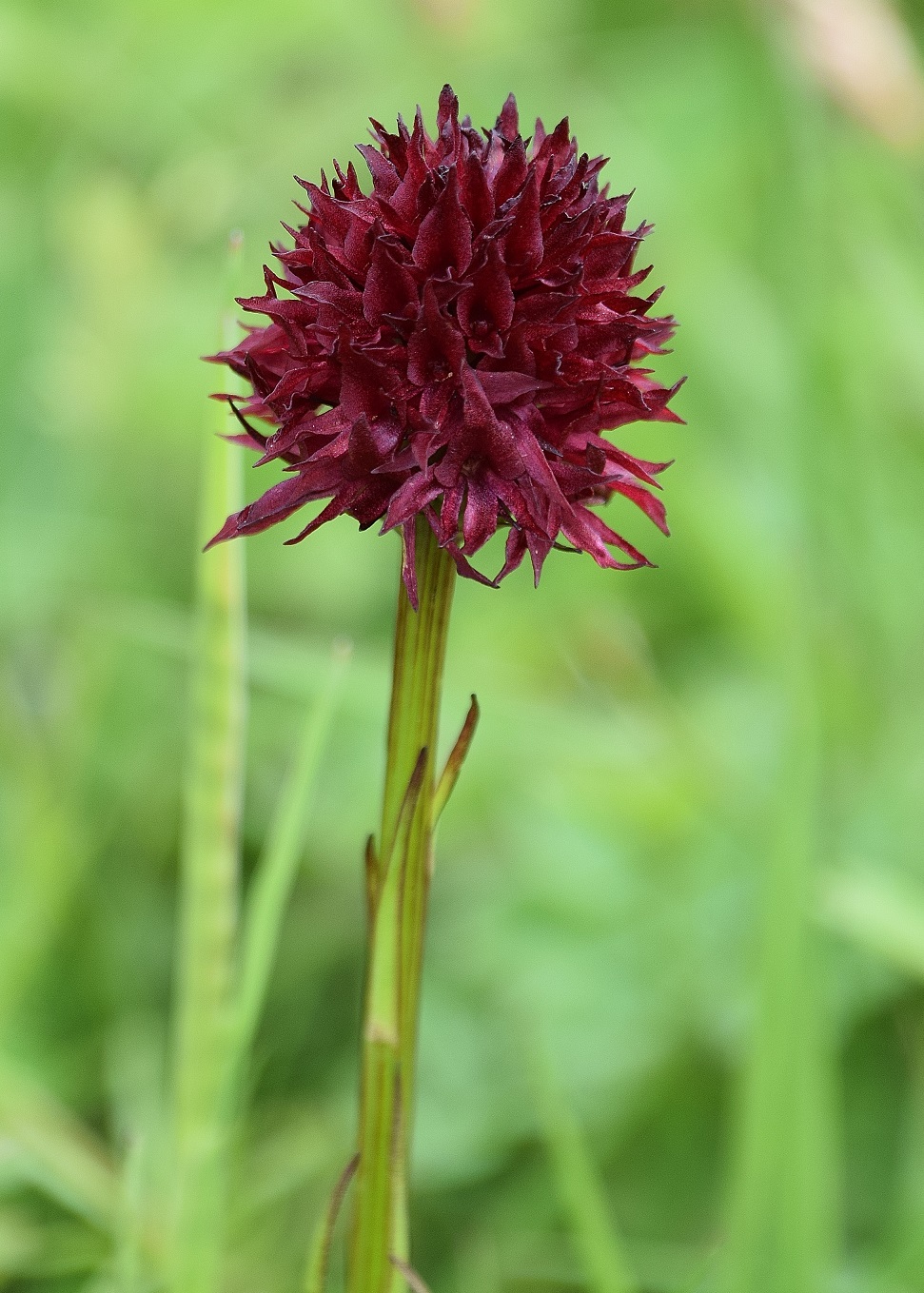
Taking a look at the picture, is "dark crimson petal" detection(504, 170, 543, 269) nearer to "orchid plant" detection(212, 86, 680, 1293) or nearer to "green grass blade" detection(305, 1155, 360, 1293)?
"orchid plant" detection(212, 86, 680, 1293)

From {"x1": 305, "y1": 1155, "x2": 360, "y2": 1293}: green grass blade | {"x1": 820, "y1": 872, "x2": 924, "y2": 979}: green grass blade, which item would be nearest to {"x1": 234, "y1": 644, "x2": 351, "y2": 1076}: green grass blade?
{"x1": 305, "y1": 1155, "x2": 360, "y2": 1293}: green grass blade

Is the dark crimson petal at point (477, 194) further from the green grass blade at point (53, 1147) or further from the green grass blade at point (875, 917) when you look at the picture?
the green grass blade at point (53, 1147)

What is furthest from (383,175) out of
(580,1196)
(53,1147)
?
(53,1147)

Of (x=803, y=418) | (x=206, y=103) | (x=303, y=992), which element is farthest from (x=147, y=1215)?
(x=206, y=103)

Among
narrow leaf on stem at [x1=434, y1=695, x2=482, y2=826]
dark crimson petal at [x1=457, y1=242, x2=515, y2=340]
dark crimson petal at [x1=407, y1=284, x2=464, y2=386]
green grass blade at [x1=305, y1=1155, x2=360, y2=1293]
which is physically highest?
dark crimson petal at [x1=457, y1=242, x2=515, y2=340]

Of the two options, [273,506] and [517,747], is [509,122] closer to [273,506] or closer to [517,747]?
[273,506]
